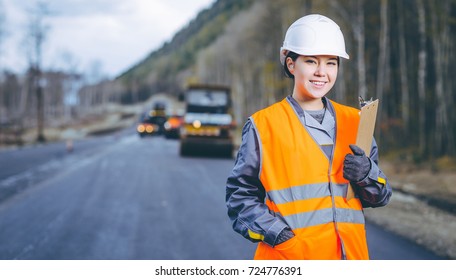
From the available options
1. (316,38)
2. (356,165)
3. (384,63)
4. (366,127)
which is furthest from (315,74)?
(384,63)

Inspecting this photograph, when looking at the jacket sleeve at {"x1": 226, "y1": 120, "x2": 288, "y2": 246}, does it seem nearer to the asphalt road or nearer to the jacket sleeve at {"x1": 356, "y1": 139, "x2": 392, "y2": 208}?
the jacket sleeve at {"x1": 356, "y1": 139, "x2": 392, "y2": 208}

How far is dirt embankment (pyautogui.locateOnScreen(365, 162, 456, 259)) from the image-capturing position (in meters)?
6.62

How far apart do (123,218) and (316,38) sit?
609cm

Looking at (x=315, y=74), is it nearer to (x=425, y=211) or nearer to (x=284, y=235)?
(x=284, y=235)

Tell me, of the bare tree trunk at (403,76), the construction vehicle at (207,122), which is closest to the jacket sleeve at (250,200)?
the construction vehicle at (207,122)

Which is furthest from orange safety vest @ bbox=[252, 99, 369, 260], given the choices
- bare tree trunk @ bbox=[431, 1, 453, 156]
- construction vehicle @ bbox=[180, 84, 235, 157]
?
construction vehicle @ bbox=[180, 84, 235, 157]

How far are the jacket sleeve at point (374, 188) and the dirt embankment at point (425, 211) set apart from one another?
4079 mm

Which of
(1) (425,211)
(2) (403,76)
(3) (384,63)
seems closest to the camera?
(1) (425,211)

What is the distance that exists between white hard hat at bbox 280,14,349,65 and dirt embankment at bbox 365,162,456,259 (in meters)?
4.36

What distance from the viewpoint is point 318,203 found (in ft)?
6.94

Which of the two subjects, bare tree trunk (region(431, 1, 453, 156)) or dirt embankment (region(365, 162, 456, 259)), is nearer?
dirt embankment (region(365, 162, 456, 259))

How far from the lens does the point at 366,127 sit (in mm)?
2080

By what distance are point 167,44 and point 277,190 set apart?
125 meters
